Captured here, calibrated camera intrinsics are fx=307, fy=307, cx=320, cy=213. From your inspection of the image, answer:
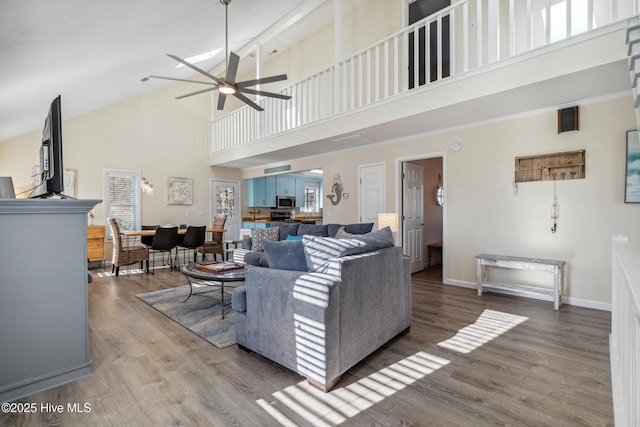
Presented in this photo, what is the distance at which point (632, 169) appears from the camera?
3393 millimetres

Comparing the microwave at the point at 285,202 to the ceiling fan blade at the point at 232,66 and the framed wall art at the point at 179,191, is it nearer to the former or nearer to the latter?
the framed wall art at the point at 179,191

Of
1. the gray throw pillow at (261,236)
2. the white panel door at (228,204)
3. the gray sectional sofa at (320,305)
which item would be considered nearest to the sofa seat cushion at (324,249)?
the gray sectional sofa at (320,305)

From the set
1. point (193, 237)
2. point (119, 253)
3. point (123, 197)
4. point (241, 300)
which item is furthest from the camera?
point (123, 197)

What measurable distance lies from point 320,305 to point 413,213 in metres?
4.28

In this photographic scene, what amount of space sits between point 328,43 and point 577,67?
508 cm

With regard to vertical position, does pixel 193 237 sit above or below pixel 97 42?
below

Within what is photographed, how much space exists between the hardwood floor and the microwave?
22.5 ft

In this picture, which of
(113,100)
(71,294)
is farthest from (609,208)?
(113,100)

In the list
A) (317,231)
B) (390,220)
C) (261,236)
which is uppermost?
(390,220)

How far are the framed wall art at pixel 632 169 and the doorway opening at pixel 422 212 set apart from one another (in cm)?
248

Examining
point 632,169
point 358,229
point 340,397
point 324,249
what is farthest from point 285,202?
point 340,397

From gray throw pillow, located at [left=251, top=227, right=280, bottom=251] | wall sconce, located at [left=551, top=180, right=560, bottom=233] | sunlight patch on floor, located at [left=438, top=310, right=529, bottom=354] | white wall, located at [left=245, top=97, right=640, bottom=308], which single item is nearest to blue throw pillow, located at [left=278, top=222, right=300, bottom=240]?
gray throw pillow, located at [left=251, top=227, right=280, bottom=251]

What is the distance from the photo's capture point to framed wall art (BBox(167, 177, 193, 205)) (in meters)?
7.66

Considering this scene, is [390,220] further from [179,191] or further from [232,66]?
[179,191]
